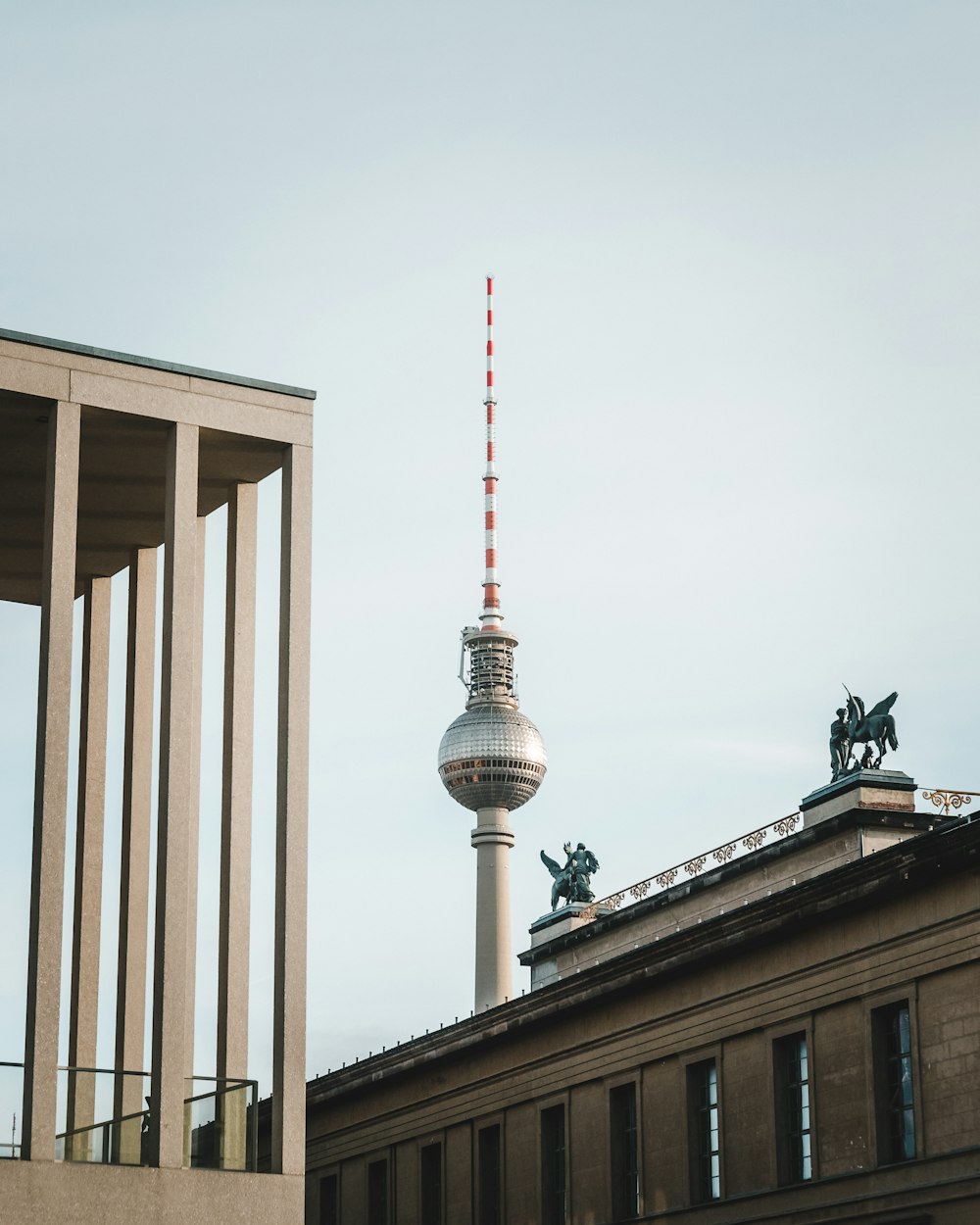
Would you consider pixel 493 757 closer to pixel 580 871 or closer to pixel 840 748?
pixel 580 871

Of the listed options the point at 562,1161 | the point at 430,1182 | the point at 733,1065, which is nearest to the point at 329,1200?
the point at 430,1182

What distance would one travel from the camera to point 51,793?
22359 millimetres

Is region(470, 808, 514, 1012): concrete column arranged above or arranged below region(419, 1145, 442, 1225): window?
above

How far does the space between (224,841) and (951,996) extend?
568 inches

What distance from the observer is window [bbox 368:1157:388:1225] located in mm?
53312

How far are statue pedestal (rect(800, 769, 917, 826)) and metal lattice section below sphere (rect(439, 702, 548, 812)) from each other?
107 meters

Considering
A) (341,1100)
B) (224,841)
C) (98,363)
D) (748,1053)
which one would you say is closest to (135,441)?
(98,363)

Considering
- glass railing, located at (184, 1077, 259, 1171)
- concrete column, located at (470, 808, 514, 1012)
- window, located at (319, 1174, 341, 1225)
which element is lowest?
glass railing, located at (184, 1077, 259, 1171)

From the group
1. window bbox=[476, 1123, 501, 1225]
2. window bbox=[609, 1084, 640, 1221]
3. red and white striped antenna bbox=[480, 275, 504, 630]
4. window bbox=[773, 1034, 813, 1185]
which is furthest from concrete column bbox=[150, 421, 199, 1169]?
red and white striped antenna bbox=[480, 275, 504, 630]

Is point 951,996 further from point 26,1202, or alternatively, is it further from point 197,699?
point 26,1202

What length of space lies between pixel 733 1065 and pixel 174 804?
19.5 m

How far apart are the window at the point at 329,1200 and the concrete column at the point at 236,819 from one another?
3357 centimetres

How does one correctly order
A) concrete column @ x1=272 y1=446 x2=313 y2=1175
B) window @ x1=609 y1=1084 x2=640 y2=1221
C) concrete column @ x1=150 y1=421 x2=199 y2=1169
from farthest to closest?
window @ x1=609 y1=1084 x2=640 y2=1221 < concrete column @ x1=272 y1=446 x2=313 y2=1175 < concrete column @ x1=150 y1=421 x2=199 y2=1169

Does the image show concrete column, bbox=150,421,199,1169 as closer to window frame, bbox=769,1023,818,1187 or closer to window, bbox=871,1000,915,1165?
window, bbox=871,1000,915,1165
